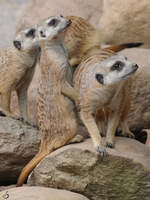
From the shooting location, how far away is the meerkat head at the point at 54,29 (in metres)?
5.41

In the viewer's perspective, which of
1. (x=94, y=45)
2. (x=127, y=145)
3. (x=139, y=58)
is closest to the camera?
(x=127, y=145)

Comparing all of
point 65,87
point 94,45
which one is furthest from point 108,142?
point 94,45

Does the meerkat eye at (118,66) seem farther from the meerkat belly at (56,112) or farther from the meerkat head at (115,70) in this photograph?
the meerkat belly at (56,112)

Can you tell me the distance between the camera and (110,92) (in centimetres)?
507

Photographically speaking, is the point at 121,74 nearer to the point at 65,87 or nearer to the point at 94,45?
the point at 65,87

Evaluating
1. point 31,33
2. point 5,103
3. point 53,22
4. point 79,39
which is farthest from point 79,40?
point 5,103

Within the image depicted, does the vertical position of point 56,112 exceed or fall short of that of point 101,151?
A: it exceeds it

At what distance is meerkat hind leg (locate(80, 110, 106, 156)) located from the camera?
4.98m

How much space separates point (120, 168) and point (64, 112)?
73 cm

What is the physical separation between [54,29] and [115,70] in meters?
0.78

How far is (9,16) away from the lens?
11070 mm

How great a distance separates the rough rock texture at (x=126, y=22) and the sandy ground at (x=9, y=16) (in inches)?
107

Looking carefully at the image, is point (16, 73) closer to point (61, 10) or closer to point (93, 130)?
point (93, 130)

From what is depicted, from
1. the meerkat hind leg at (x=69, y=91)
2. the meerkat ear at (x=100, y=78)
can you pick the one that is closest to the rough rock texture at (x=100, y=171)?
the meerkat hind leg at (x=69, y=91)
